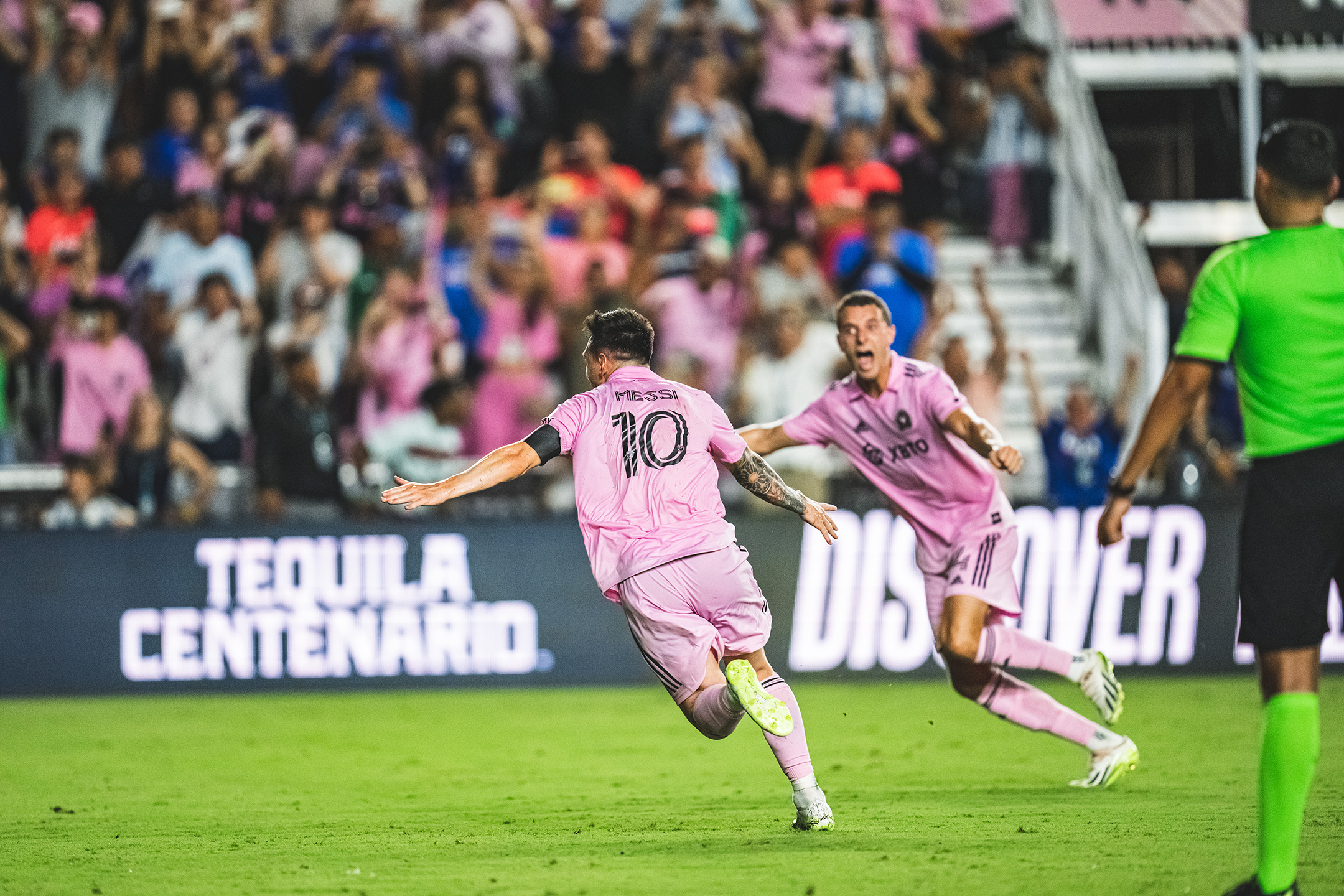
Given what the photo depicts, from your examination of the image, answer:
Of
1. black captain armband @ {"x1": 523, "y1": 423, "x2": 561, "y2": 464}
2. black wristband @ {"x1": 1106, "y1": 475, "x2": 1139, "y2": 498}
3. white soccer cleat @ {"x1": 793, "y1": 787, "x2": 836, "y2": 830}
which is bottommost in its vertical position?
white soccer cleat @ {"x1": 793, "y1": 787, "x2": 836, "y2": 830}

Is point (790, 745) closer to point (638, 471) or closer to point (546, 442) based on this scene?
point (638, 471)

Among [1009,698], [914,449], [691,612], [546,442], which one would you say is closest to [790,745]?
[691,612]

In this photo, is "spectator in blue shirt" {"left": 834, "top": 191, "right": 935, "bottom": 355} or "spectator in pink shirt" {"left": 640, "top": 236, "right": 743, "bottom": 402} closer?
"spectator in pink shirt" {"left": 640, "top": 236, "right": 743, "bottom": 402}

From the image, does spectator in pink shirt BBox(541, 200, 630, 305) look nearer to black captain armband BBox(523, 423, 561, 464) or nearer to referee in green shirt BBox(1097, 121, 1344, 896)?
black captain armband BBox(523, 423, 561, 464)

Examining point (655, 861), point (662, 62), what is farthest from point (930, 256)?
point (655, 861)

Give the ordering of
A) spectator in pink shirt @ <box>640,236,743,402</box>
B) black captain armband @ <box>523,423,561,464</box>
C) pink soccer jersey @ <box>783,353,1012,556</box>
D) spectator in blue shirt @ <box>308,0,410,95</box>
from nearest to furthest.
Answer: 1. black captain armband @ <box>523,423,561,464</box>
2. pink soccer jersey @ <box>783,353,1012,556</box>
3. spectator in pink shirt @ <box>640,236,743,402</box>
4. spectator in blue shirt @ <box>308,0,410,95</box>

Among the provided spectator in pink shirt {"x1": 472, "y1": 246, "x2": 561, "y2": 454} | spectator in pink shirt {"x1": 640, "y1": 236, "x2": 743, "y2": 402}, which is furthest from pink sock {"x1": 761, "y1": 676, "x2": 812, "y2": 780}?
spectator in pink shirt {"x1": 640, "y1": 236, "x2": 743, "y2": 402}

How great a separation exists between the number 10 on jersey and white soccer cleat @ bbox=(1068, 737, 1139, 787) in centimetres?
285

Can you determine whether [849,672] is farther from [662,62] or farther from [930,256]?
[662,62]

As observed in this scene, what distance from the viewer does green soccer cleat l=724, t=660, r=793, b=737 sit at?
655 cm

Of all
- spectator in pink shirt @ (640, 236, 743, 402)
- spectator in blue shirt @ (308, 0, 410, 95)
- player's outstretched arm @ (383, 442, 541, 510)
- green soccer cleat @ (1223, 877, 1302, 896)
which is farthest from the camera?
spectator in blue shirt @ (308, 0, 410, 95)

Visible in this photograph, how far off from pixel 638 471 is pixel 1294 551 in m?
2.65

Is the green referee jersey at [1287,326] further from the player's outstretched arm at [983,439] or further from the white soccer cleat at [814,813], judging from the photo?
the white soccer cleat at [814,813]

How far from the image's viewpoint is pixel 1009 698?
8.56m
